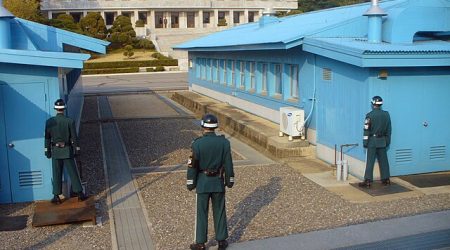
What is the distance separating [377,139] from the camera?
1053 centimetres

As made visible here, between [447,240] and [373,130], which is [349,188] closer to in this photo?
[373,130]

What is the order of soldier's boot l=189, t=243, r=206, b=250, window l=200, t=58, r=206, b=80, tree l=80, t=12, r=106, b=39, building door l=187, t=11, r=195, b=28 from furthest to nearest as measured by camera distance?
building door l=187, t=11, r=195, b=28
tree l=80, t=12, r=106, b=39
window l=200, t=58, r=206, b=80
soldier's boot l=189, t=243, r=206, b=250

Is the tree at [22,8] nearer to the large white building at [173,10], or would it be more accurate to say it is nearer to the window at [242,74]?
the large white building at [173,10]

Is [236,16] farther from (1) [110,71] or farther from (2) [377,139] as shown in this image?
(2) [377,139]

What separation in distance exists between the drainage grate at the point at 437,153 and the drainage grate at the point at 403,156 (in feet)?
1.90

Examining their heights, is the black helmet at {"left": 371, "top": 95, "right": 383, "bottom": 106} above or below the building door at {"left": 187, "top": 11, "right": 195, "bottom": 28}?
below

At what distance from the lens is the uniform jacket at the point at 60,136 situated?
9.12m

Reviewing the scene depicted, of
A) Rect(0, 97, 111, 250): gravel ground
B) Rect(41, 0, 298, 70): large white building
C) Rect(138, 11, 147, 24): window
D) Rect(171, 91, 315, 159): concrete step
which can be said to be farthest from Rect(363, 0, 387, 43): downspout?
Rect(138, 11, 147, 24): window

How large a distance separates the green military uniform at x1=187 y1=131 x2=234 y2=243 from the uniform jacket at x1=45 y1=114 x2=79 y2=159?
10.3 feet

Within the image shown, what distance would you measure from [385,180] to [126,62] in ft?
160

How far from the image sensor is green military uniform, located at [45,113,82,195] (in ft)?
30.0

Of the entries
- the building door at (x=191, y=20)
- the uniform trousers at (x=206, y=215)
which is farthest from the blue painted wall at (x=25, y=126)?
the building door at (x=191, y=20)

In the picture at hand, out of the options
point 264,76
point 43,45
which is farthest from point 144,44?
point 43,45

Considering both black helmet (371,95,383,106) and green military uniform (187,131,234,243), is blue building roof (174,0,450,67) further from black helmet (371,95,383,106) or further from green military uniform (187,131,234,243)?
green military uniform (187,131,234,243)
